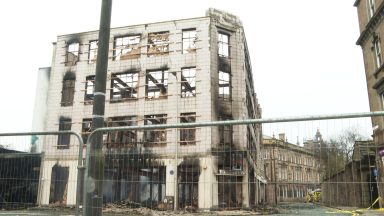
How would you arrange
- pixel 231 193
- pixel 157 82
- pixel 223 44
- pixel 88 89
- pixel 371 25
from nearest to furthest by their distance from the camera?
pixel 231 193
pixel 371 25
pixel 223 44
pixel 157 82
pixel 88 89

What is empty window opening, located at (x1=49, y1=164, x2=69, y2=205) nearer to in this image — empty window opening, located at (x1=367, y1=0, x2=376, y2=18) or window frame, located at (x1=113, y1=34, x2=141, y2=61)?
empty window opening, located at (x1=367, y1=0, x2=376, y2=18)

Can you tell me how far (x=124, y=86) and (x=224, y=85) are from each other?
887 cm

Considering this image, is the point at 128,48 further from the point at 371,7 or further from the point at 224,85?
the point at 371,7

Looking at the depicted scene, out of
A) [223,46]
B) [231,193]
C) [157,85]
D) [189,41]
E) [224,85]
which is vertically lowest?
[231,193]

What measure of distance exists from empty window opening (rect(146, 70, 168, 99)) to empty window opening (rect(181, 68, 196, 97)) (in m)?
1.45

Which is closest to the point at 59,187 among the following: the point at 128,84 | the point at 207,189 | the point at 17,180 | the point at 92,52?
the point at 17,180

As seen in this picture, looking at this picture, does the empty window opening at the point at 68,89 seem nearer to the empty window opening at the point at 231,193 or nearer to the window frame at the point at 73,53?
the window frame at the point at 73,53

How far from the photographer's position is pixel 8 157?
9281 mm

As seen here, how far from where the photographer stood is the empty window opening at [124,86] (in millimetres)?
31716

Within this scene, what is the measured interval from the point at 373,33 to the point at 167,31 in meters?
16.1

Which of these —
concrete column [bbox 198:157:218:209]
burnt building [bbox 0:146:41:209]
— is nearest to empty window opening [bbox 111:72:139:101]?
burnt building [bbox 0:146:41:209]

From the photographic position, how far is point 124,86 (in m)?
32.7

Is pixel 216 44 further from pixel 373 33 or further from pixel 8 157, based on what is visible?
pixel 8 157

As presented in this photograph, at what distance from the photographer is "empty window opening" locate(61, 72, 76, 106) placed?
1304 inches
